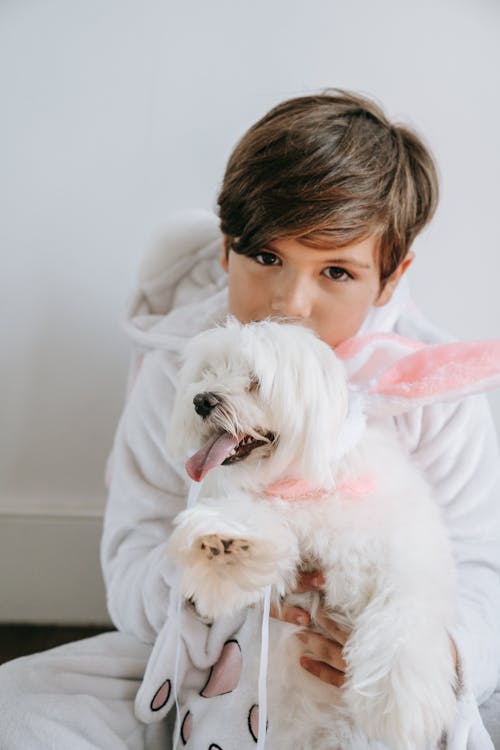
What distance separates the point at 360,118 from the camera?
105 cm

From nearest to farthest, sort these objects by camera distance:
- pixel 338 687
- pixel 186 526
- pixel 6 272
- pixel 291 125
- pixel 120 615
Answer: pixel 186 526, pixel 338 687, pixel 291 125, pixel 120 615, pixel 6 272

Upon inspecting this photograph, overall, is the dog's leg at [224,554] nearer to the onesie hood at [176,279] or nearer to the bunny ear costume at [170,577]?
the bunny ear costume at [170,577]

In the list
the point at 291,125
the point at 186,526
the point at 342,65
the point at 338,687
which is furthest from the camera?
the point at 342,65

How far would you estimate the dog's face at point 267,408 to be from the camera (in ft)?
2.55

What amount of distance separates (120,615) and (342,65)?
1.22 meters

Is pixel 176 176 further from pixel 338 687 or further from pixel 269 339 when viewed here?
pixel 338 687

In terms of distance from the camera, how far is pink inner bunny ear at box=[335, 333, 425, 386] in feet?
3.15

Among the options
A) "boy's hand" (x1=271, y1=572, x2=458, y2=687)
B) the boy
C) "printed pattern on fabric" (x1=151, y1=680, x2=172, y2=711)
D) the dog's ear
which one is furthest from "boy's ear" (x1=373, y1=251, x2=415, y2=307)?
"printed pattern on fabric" (x1=151, y1=680, x2=172, y2=711)

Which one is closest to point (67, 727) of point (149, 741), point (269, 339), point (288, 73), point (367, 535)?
point (149, 741)

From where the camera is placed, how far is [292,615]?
0.87 meters

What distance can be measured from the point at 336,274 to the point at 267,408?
0.32 meters

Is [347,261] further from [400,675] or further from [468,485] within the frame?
[400,675]

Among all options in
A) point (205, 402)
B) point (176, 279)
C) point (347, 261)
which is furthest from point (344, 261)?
point (176, 279)

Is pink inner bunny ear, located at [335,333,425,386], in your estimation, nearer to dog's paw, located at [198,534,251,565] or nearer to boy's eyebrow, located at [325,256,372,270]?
boy's eyebrow, located at [325,256,372,270]
